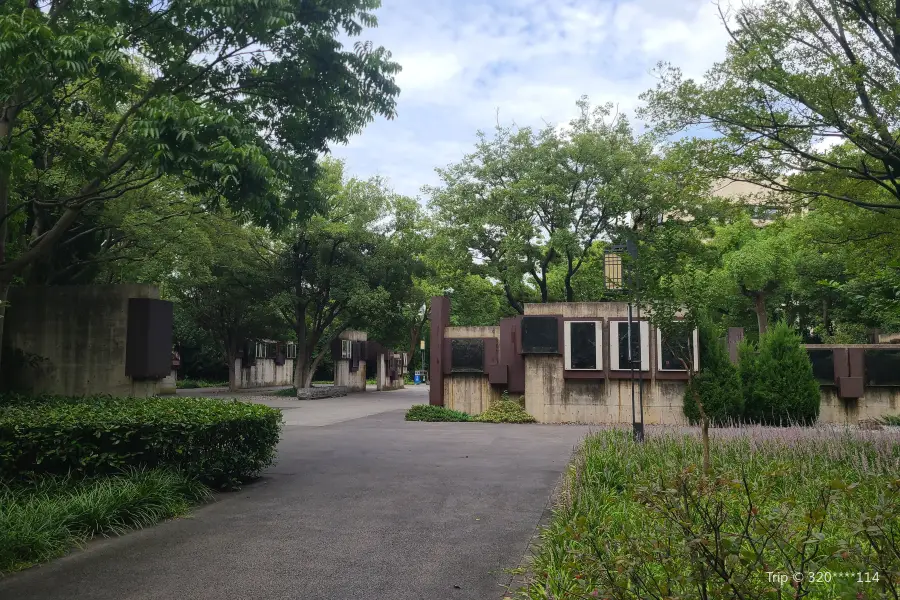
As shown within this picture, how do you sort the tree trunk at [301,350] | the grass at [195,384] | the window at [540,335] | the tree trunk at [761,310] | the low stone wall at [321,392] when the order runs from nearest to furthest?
the window at [540,335], the tree trunk at [761,310], the low stone wall at [321,392], the tree trunk at [301,350], the grass at [195,384]

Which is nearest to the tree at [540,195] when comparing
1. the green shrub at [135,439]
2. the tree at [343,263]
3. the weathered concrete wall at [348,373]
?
the tree at [343,263]

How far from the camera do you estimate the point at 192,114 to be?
737 centimetres

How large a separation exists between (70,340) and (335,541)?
8.77 meters

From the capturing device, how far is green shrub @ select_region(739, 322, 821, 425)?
630 inches

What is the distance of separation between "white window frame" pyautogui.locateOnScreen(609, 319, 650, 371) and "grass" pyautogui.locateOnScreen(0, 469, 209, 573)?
12.8 metres

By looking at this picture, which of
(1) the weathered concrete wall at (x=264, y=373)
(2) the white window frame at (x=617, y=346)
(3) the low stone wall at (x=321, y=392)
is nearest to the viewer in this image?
(2) the white window frame at (x=617, y=346)

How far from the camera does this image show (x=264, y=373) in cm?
4184

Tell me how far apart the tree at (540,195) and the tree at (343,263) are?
5114mm

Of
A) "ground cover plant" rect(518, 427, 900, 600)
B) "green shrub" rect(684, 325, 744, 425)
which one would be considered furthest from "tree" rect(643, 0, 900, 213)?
"green shrub" rect(684, 325, 744, 425)

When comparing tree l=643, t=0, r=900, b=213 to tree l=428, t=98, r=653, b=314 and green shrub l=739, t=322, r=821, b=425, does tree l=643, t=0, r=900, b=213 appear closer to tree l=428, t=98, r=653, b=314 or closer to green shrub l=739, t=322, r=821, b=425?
green shrub l=739, t=322, r=821, b=425

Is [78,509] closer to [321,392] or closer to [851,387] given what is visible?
[851,387]

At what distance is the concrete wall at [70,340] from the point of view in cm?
1188

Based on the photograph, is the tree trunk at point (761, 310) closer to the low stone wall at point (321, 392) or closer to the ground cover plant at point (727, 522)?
the low stone wall at point (321, 392)

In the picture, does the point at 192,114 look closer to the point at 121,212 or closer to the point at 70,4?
the point at 70,4
